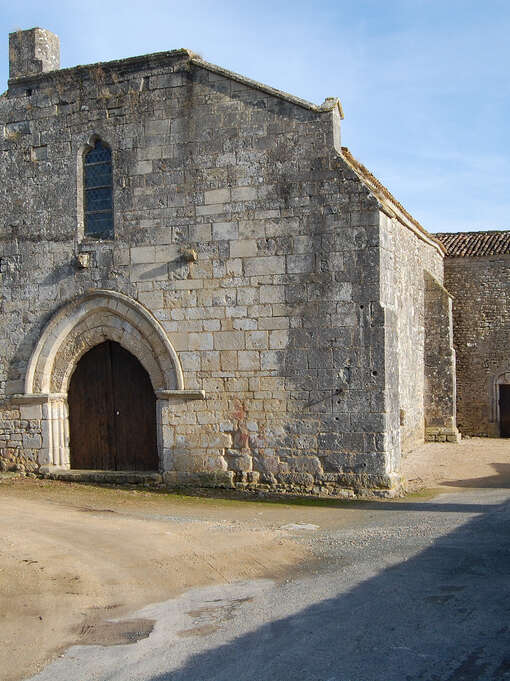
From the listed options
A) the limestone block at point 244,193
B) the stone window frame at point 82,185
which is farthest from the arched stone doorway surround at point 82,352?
the limestone block at point 244,193

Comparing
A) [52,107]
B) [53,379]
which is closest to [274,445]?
[53,379]

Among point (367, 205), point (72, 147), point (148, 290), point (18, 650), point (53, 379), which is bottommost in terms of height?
point (18, 650)

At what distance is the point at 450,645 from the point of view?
15.1 ft

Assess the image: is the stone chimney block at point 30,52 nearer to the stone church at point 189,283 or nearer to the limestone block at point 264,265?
the stone church at point 189,283

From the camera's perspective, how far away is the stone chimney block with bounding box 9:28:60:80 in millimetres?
11602

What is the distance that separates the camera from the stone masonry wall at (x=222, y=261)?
9844 millimetres

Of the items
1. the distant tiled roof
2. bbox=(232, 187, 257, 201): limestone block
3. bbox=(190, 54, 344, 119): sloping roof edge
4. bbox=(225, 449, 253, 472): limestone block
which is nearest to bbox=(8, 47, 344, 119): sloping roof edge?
bbox=(190, 54, 344, 119): sloping roof edge

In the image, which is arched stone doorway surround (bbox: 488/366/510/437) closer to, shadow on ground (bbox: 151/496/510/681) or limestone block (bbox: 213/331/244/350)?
limestone block (bbox: 213/331/244/350)

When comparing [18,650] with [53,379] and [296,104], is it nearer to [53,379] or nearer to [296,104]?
[53,379]

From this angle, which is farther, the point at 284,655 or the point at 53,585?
the point at 53,585

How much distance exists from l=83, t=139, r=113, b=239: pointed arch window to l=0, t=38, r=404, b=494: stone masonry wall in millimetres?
185

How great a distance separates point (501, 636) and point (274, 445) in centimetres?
558

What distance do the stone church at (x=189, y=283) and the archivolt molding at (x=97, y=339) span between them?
0.10 feet

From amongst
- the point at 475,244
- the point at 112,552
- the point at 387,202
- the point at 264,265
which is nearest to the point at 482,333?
the point at 475,244
